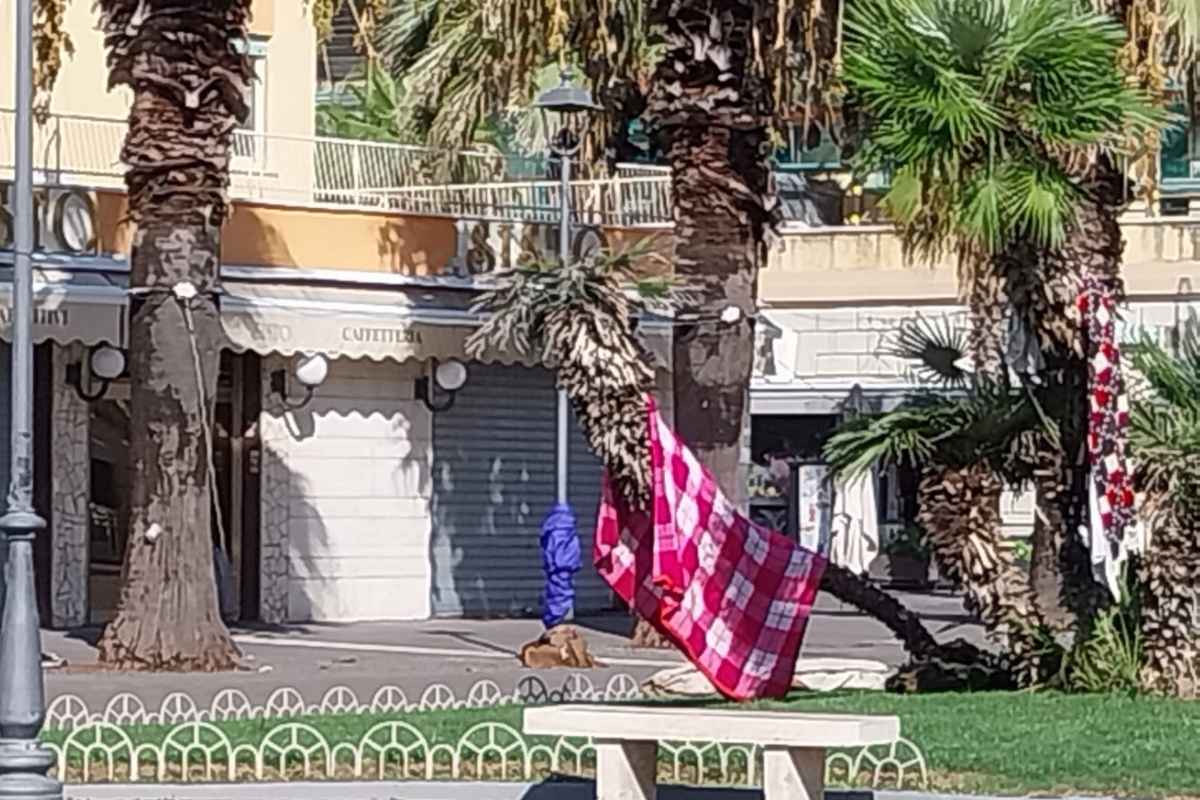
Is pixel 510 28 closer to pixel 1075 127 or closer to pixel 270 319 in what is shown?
pixel 270 319

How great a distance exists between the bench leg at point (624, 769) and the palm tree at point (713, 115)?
945 centimetres

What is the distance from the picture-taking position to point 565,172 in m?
24.2

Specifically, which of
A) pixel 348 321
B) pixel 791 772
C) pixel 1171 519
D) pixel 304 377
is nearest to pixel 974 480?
pixel 1171 519

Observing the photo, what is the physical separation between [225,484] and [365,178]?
366cm

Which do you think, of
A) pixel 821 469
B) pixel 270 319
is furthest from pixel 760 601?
pixel 821 469

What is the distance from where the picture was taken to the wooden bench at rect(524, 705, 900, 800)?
10.8 m

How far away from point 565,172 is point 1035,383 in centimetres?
Result: 795

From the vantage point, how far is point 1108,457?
15711 mm

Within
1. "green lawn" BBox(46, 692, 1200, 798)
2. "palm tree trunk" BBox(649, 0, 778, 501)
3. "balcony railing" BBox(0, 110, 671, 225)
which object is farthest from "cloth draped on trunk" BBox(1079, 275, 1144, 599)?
"balcony railing" BBox(0, 110, 671, 225)

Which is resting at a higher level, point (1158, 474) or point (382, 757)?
point (1158, 474)

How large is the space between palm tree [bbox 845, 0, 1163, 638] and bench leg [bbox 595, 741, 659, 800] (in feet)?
17.8

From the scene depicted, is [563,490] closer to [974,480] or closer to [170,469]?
[170,469]

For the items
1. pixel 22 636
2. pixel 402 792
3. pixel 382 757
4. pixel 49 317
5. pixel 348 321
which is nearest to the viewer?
pixel 22 636

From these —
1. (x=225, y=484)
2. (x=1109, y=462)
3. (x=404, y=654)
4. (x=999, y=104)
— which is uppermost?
(x=999, y=104)
